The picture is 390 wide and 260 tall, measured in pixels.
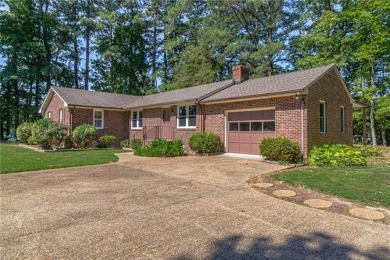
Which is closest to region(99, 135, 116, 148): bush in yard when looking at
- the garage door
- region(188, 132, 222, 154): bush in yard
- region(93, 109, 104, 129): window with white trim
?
region(93, 109, 104, 129): window with white trim

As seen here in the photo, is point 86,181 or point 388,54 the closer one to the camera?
point 86,181

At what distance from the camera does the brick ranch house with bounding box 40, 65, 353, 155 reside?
1068 cm

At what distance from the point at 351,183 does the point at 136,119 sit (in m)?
16.1

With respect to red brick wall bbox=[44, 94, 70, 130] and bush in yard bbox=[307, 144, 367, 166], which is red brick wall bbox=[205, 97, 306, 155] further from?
red brick wall bbox=[44, 94, 70, 130]

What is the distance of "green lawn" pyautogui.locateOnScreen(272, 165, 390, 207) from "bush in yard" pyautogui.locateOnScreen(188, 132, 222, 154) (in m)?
5.78

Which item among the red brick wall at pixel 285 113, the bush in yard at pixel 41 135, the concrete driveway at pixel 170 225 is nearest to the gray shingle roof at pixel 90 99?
the bush in yard at pixel 41 135

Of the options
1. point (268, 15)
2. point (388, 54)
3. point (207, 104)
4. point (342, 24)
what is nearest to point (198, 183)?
point (207, 104)

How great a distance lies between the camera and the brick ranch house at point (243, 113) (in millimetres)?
10680

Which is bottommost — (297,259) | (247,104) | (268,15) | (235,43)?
(297,259)

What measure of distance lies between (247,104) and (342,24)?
17.7 meters

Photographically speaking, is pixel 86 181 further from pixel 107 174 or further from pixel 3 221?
pixel 3 221

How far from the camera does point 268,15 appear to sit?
27.7 metres

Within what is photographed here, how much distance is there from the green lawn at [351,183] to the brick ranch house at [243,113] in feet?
9.31

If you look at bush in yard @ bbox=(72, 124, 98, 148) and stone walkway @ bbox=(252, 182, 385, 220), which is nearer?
stone walkway @ bbox=(252, 182, 385, 220)
